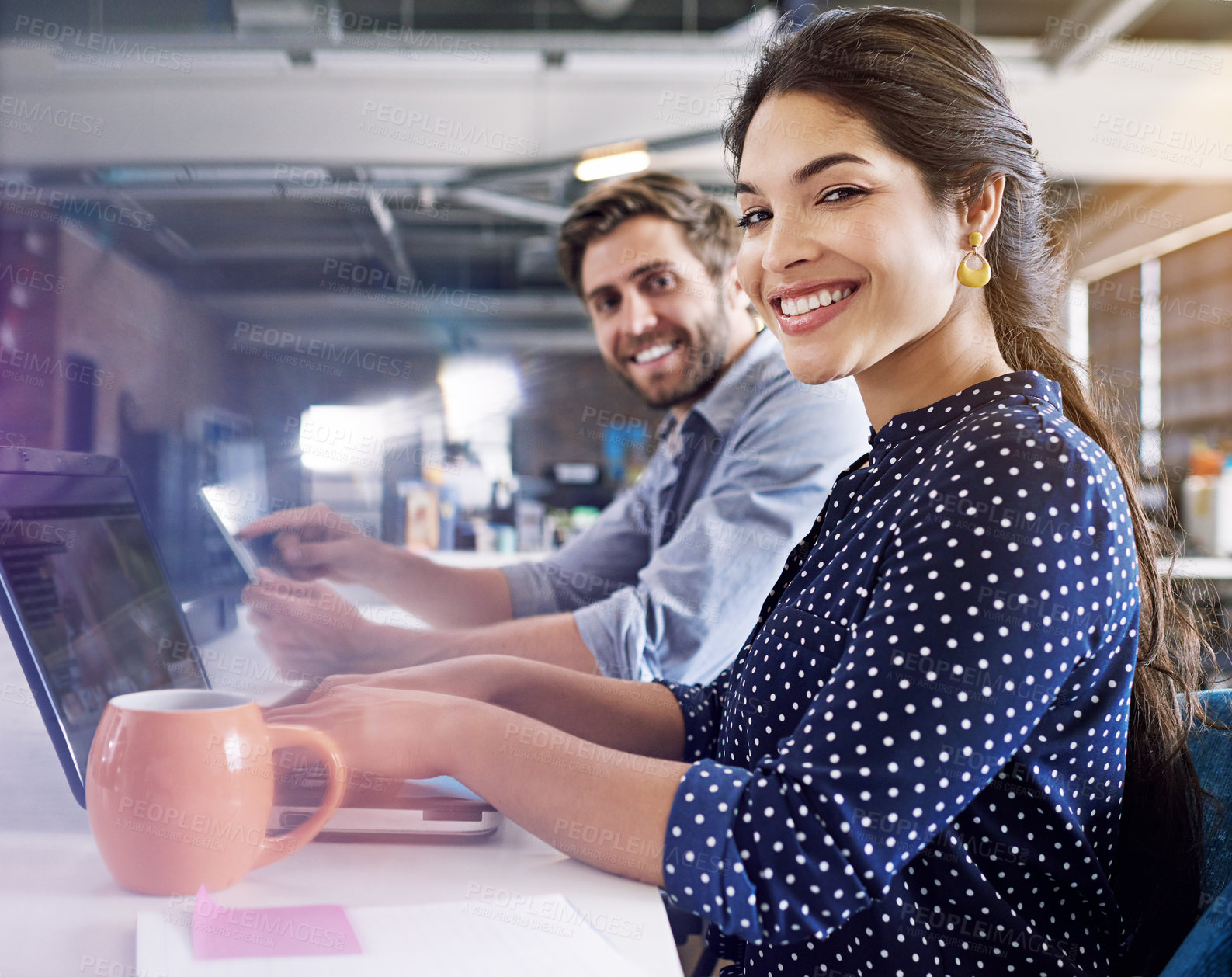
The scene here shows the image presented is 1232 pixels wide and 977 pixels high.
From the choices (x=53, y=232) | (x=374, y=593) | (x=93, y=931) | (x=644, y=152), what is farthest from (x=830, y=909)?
(x=53, y=232)

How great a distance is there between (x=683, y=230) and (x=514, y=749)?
124 centimetres

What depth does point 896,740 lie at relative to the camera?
A: 0.52 meters

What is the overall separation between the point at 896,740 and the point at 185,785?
0.40 m

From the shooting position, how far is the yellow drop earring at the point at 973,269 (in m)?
0.73

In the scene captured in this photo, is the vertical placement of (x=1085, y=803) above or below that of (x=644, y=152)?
below

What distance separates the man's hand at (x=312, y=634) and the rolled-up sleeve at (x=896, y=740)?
56 cm

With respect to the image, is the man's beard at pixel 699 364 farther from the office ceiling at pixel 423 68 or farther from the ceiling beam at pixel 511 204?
the ceiling beam at pixel 511 204

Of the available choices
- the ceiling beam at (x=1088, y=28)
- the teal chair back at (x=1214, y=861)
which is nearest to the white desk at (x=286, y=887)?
the teal chair back at (x=1214, y=861)

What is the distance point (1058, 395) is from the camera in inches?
27.0

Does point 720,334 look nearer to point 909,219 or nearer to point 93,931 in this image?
point 909,219

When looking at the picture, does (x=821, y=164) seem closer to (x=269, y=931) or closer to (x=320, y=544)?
(x=269, y=931)

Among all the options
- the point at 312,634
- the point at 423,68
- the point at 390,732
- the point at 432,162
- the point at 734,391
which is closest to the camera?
the point at 390,732

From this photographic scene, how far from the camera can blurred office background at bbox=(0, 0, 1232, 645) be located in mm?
3961

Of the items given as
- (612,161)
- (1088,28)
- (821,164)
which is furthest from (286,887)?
(1088,28)
